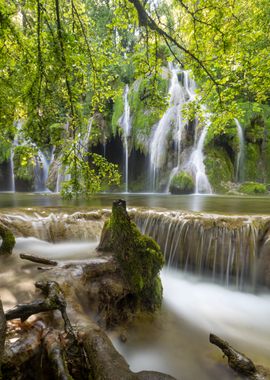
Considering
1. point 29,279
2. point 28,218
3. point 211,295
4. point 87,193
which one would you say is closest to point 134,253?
point 87,193

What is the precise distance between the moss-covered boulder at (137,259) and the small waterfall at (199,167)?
9853 mm

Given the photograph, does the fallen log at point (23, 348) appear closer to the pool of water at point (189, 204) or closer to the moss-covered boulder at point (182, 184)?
the pool of water at point (189, 204)

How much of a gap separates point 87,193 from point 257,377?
112 inches

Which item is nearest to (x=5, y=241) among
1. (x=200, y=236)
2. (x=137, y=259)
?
(x=137, y=259)

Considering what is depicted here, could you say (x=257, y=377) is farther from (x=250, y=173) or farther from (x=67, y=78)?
(x=250, y=173)

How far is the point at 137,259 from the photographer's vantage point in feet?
12.9

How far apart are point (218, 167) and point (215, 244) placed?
9.66m

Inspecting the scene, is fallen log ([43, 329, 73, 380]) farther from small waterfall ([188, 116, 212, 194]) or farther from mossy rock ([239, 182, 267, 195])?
mossy rock ([239, 182, 267, 195])

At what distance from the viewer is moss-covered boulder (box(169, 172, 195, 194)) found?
1346 cm

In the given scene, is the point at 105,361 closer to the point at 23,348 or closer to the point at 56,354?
the point at 56,354

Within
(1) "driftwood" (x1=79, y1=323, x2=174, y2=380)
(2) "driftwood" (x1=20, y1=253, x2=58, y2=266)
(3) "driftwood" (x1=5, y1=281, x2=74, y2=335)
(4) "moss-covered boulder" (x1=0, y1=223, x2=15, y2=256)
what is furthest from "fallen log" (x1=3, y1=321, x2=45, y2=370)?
(4) "moss-covered boulder" (x1=0, y1=223, x2=15, y2=256)

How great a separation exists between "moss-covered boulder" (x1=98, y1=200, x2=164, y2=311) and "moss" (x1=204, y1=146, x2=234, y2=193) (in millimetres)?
10309

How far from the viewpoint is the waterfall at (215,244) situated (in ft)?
16.9

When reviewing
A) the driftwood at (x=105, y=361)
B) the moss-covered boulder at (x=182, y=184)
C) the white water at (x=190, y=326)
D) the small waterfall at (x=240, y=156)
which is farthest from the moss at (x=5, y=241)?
the small waterfall at (x=240, y=156)
